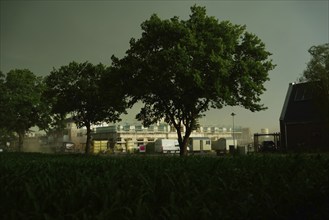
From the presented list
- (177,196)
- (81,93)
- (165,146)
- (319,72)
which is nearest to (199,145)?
(165,146)

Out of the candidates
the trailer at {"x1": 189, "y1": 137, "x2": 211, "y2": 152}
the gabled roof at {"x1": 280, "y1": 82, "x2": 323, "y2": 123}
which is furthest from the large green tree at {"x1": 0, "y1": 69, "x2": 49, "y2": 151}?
A: the gabled roof at {"x1": 280, "y1": 82, "x2": 323, "y2": 123}

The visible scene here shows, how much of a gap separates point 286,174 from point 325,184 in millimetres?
576

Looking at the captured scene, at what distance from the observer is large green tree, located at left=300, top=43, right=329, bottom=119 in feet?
133

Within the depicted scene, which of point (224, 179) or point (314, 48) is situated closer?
point (224, 179)

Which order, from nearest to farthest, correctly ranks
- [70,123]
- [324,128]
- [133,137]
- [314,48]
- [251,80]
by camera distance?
[251,80] → [314,48] → [324,128] → [133,137] → [70,123]

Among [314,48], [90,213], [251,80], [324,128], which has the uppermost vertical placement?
[314,48]

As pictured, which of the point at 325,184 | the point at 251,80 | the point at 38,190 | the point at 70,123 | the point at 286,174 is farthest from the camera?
the point at 70,123

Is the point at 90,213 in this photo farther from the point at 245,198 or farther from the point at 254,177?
the point at 254,177

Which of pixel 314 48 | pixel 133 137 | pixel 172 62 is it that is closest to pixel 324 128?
pixel 314 48

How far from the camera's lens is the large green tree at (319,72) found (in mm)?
40691

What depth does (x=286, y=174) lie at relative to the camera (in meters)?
5.78

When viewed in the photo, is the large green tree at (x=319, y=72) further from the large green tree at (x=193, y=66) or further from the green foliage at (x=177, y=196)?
the green foliage at (x=177, y=196)

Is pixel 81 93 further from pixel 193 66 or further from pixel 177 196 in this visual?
pixel 177 196

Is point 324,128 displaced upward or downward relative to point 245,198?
upward
